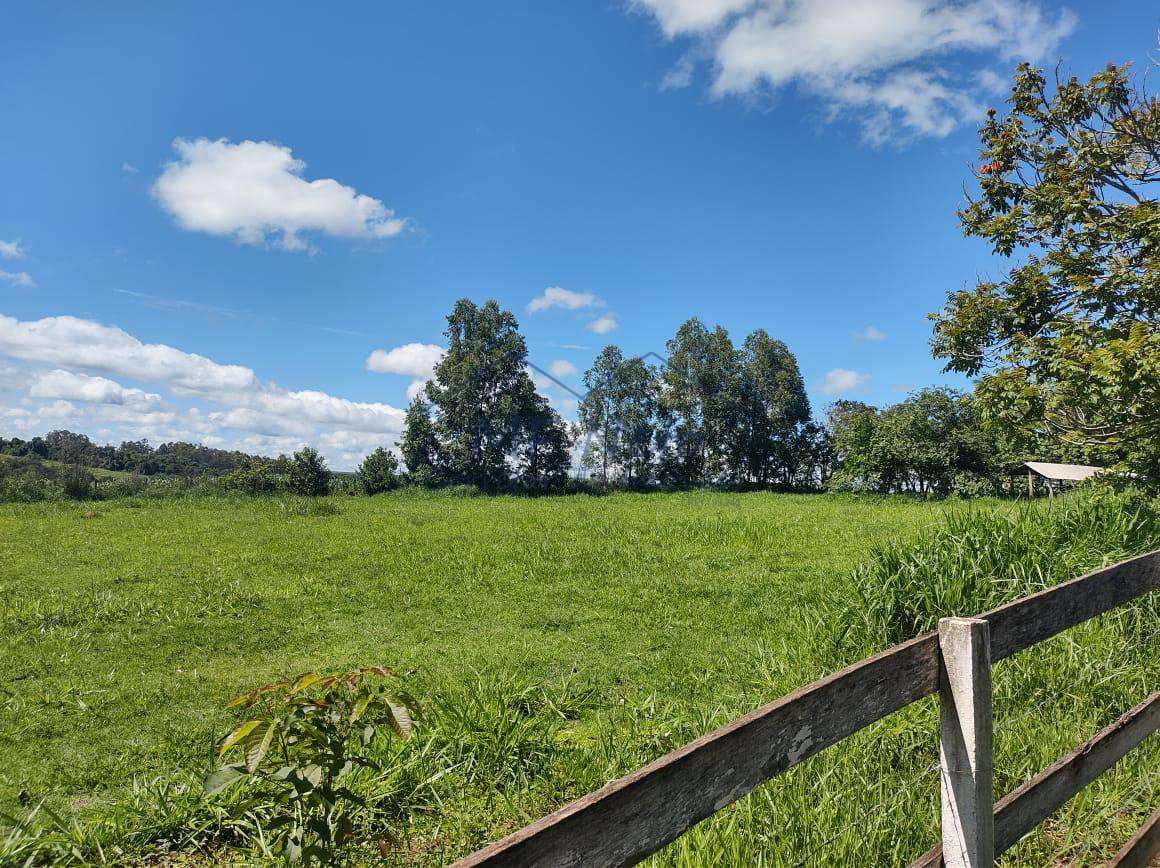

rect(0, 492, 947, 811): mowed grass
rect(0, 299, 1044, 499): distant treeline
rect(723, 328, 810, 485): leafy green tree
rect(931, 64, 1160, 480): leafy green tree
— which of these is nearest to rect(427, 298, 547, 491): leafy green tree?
rect(0, 299, 1044, 499): distant treeline

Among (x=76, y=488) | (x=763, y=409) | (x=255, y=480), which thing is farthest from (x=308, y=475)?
(x=763, y=409)

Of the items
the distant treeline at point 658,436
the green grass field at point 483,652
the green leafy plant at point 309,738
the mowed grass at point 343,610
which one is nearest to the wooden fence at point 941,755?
the green grass field at point 483,652

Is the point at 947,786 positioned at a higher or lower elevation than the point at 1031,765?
higher

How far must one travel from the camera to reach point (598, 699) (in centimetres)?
588

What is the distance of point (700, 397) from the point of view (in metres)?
40.5

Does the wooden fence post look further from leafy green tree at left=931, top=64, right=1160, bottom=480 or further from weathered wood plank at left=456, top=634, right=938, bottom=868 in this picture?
leafy green tree at left=931, top=64, right=1160, bottom=480

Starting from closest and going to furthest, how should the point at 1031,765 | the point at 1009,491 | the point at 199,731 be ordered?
the point at 1031,765
the point at 199,731
the point at 1009,491

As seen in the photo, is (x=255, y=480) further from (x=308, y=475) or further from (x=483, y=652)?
(x=483, y=652)

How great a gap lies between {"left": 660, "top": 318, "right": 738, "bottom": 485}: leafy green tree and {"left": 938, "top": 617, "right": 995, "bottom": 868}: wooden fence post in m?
38.7

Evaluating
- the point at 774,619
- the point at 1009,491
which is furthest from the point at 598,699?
the point at 1009,491

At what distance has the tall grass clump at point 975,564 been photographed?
18.4 ft

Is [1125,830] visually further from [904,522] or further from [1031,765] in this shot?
[904,522]

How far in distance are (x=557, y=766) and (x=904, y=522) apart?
45.2 ft

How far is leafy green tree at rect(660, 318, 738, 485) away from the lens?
132 feet
